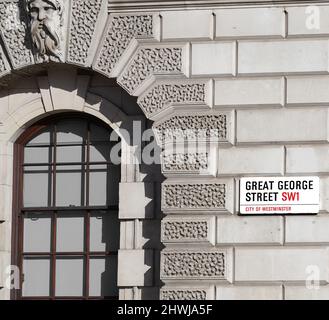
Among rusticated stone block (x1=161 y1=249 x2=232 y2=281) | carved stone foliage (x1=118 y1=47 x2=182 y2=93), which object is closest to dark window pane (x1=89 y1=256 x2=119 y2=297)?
rusticated stone block (x1=161 y1=249 x2=232 y2=281)

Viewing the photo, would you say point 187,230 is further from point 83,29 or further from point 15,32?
point 15,32

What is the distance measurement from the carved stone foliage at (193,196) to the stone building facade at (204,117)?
1cm

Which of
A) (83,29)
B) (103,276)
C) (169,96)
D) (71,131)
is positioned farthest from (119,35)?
(103,276)

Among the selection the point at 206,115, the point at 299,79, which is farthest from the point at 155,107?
the point at 299,79

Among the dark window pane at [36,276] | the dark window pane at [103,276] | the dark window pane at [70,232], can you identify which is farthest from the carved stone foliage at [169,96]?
the dark window pane at [36,276]

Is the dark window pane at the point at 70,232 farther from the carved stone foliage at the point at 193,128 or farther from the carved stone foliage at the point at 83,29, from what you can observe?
the carved stone foliage at the point at 83,29

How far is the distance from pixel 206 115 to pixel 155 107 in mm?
735

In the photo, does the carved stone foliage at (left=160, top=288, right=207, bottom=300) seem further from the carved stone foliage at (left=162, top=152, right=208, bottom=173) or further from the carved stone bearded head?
the carved stone bearded head

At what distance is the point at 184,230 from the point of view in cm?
1927

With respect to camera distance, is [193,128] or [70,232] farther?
[70,232]

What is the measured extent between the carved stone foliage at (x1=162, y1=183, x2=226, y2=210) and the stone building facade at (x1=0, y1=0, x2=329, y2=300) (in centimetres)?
1

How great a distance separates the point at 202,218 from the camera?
63.0 ft

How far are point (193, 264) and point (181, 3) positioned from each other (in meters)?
3.57

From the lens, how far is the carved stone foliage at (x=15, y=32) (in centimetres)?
2022
